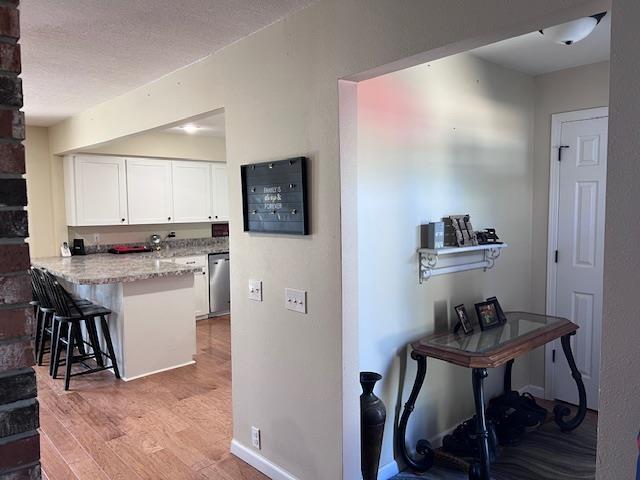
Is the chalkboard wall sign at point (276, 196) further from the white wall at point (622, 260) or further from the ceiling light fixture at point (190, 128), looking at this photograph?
the ceiling light fixture at point (190, 128)

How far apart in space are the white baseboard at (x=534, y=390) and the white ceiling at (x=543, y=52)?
7.77 feet

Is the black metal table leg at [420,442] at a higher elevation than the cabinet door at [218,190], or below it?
below

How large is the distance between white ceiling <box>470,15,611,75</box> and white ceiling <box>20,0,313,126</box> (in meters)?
1.47

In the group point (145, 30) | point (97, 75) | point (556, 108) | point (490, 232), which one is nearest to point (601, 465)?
point (490, 232)

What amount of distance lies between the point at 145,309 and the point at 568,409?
3.35 meters

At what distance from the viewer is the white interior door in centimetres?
338

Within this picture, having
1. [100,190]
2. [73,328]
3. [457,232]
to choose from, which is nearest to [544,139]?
[457,232]

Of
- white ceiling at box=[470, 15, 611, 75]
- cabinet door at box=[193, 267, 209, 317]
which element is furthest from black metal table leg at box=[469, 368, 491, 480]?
cabinet door at box=[193, 267, 209, 317]

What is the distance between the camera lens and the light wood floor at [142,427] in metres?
2.75

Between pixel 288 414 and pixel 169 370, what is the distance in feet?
7.37

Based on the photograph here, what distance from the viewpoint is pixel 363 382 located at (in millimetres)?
2342

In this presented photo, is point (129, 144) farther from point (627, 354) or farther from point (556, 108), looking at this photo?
point (627, 354)

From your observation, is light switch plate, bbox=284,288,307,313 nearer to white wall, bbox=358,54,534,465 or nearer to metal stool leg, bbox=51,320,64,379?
white wall, bbox=358,54,534,465

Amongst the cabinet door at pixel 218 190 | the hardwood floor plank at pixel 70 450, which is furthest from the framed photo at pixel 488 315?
the cabinet door at pixel 218 190
